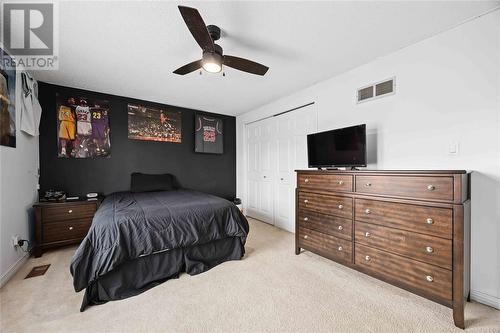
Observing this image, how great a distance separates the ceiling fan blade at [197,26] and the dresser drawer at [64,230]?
9.51 feet

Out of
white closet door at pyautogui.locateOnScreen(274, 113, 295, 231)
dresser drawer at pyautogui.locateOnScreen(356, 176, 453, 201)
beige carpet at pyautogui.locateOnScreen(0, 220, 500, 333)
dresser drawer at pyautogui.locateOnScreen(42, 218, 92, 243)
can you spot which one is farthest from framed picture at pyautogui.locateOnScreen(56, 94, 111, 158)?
dresser drawer at pyautogui.locateOnScreen(356, 176, 453, 201)

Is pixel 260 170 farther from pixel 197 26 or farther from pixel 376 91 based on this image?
pixel 197 26

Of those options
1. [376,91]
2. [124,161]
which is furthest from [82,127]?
[376,91]

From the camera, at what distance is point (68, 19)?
67.2 inches

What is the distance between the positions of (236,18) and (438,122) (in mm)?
2124

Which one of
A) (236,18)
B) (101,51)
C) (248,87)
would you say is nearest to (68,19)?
(101,51)

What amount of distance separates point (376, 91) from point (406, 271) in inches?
75.8

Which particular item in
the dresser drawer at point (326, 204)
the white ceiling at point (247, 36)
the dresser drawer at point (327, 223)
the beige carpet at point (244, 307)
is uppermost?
the white ceiling at point (247, 36)

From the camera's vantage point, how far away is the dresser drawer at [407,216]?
5.02 ft

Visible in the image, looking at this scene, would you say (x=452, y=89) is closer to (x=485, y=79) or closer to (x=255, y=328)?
(x=485, y=79)

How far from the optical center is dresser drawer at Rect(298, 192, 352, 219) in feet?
6.96

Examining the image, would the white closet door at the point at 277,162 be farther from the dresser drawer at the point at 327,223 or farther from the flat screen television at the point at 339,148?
the dresser drawer at the point at 327,223

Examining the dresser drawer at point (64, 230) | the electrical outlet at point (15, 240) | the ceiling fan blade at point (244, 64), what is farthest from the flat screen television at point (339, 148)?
the electrical outlet at point (15, 240)

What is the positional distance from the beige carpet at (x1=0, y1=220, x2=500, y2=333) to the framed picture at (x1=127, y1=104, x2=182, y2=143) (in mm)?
2334
